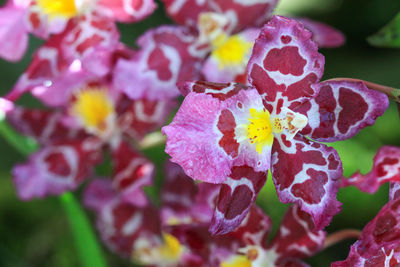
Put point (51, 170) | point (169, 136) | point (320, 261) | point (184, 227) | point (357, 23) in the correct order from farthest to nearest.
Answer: point (357, 23)
point (320, 261)
point (51, 170)
point (184, 227)
point (169, 136)

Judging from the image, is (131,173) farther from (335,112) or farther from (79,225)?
(335,112)

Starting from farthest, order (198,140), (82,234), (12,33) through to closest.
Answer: (82,234) < (12,33) < (198,140)

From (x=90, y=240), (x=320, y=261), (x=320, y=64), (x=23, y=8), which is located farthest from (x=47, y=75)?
(x=320, y=261)

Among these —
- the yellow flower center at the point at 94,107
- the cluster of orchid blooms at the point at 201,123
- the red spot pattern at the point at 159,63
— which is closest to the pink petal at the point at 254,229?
the cluster of orchid blooms at the point at 201,123

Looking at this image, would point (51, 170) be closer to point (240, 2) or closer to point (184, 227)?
point (184, 227)

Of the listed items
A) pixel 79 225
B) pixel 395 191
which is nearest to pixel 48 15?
pixel 79 225

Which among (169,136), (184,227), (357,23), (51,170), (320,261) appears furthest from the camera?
(357,23)
